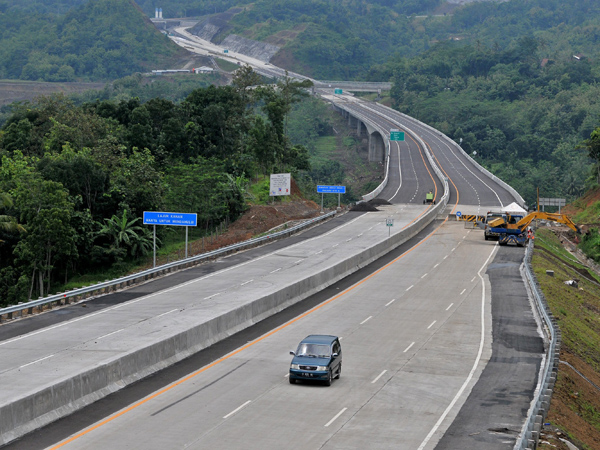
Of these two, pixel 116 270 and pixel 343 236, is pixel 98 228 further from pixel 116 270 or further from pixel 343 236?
pixel 343 236

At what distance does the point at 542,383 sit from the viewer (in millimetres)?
29766

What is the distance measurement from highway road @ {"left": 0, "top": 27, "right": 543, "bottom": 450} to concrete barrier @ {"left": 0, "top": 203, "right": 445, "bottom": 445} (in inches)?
27.2

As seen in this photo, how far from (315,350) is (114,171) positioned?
170 feet

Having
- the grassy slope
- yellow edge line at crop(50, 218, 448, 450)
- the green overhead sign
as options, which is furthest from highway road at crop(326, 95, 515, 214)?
yellow edge line at crop(50, 218, 448, 450)

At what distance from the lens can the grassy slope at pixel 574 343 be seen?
93.2 ft

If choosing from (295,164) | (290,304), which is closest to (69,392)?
(290,304)

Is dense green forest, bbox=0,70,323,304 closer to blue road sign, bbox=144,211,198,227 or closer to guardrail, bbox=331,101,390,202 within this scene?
blue road sign, bbox=144,211,198,227

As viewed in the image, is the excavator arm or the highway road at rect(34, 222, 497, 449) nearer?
the highway road at rect(34, 222, 497, 449)

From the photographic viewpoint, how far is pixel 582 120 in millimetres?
169625

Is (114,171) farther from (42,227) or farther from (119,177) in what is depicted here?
(42,227)

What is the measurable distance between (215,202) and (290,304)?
122ft

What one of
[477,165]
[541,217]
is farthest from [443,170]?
[541,217]

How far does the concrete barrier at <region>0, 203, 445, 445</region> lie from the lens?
2455 cm

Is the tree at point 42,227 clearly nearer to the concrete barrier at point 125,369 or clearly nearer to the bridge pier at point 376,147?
the concrete barrier at point 125,369
